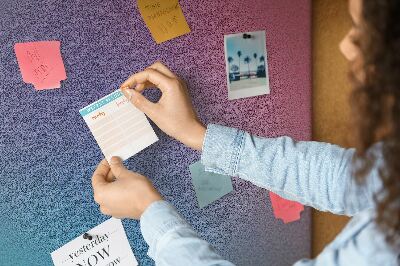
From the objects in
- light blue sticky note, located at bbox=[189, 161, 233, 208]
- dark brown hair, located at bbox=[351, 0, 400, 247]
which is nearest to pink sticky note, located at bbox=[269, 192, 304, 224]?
light blue sticky note, located at bbox=[189, 161, 233, 208]

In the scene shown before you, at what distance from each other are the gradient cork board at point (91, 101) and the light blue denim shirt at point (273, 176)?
13 centimetres

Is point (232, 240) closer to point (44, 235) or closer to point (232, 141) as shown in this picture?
point (232, 141)

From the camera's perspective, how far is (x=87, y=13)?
741 millimetres

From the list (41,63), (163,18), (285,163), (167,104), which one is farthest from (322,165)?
(41,63)

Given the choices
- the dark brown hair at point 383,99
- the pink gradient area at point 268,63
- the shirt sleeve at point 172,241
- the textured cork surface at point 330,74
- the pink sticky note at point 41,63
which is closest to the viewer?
the dark brown hair at point 383,99

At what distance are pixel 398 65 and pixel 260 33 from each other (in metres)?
0.50

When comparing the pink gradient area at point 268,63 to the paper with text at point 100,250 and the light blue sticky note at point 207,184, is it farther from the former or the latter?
→ the paper with text at point 100,250

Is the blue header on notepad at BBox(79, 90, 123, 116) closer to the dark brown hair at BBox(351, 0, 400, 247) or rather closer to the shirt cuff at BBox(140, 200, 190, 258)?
the shirt cuff at BBox(140, 200, 190, 258)

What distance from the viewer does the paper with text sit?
2.52ft

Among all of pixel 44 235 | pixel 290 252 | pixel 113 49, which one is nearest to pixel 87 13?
pixel 113 49

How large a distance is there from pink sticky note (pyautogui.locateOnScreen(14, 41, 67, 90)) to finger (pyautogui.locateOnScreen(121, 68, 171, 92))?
0.11 metres

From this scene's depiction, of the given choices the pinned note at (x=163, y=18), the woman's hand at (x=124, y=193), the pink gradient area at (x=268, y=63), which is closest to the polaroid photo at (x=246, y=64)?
the pink gradient area at (x=268, y=63)

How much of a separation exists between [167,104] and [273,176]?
0.23m

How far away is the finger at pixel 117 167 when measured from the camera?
0.72 metres
